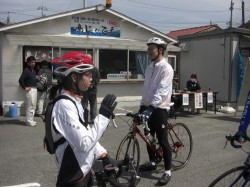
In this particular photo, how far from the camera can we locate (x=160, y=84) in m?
4.62

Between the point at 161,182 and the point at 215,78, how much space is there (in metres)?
10.1

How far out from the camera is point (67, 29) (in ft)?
40.2

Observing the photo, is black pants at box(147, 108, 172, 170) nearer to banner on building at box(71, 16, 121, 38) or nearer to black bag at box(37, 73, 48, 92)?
black bag at box(37, 73, 48, 92)

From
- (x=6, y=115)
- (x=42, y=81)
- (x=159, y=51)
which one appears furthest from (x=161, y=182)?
(x=6, y=115)

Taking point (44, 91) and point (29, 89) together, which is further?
point (44, 91)

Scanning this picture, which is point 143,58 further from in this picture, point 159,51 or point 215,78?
point 159,51

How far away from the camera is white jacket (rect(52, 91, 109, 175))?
2191 millimetres

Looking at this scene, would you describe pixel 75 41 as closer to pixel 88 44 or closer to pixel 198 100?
pixel 88 44

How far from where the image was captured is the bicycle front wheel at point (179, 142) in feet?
17.9

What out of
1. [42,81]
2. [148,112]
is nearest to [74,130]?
[148,112]

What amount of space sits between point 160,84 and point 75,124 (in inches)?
101

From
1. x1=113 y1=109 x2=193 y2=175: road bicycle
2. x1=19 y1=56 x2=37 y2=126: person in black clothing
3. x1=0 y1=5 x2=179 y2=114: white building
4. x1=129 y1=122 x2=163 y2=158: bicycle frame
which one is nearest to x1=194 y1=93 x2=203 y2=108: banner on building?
x1=0 y1=5 x2=179 y2=114: white building

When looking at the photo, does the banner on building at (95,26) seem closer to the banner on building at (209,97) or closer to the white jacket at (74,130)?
the banner on building at (209,97)

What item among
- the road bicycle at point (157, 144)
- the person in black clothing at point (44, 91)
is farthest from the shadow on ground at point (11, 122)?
the road bicycle at point (157, 144)
